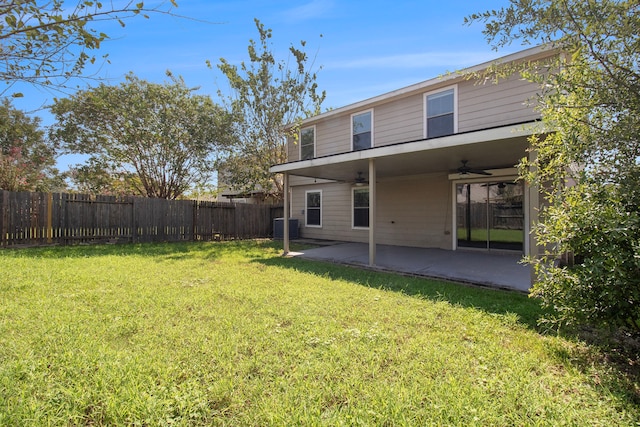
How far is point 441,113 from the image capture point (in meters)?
8.68

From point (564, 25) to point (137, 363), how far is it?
4.45 m

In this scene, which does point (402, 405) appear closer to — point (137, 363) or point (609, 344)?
point (137, 363)

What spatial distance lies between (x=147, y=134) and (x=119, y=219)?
4.76m

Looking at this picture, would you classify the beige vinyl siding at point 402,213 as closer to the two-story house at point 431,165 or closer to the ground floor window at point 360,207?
the two-story house at point 431,165

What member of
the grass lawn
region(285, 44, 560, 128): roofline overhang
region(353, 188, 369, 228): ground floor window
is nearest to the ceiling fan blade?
A: region(285, 44, 560, 128): roofline overhang

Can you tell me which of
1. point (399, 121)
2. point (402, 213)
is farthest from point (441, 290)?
point (399, 121)

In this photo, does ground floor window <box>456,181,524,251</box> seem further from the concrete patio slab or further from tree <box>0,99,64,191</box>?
tree <box>0,99,64,191</box>

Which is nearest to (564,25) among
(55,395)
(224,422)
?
(224,422)

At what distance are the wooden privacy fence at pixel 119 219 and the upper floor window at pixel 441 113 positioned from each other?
794 centimetres

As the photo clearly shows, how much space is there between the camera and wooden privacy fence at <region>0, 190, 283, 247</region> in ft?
28.6

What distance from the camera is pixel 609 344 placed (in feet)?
10.0

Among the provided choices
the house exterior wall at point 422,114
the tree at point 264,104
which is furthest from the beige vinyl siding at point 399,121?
the tree at point 264,104

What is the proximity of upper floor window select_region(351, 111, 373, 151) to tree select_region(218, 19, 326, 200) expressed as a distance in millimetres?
3119

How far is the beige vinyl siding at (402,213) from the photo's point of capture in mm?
9303
